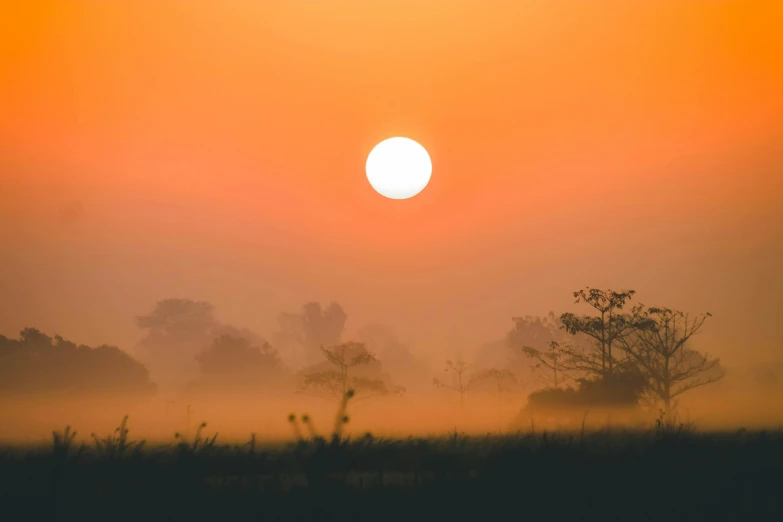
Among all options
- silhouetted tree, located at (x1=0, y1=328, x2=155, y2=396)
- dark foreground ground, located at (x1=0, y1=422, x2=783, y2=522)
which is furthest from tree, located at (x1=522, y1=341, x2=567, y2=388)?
dark foreground ground, located at (x1=0, y1=422, x2=783, y2=522)

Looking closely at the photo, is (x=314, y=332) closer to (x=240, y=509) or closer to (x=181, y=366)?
(x=181, y=366)

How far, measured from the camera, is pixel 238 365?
61969 millimetres

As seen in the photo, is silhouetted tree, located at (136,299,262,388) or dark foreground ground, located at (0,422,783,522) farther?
silhouetted tree, located at (136,299,262,388)

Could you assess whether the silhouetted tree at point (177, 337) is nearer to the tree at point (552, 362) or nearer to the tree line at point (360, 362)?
the tree line at point (360, 362)

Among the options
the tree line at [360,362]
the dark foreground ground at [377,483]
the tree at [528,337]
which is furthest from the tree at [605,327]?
the dark foreground ground at [377,483]

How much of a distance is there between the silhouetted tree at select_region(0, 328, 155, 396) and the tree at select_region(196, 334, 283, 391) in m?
6.02

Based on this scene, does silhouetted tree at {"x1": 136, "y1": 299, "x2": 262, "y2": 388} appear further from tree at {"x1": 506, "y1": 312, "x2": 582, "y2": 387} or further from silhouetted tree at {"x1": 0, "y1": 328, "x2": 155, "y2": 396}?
tree at {"x1": 506, "y1": 312, "x2": 582, "y2": 387}

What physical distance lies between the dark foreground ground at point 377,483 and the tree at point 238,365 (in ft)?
177

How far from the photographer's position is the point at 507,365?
178 feet

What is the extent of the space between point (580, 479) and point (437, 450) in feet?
5.43

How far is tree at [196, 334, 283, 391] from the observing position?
6100 cm

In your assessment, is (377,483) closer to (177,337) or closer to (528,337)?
(528,337)

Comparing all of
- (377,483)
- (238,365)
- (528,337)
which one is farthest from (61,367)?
(377,483)

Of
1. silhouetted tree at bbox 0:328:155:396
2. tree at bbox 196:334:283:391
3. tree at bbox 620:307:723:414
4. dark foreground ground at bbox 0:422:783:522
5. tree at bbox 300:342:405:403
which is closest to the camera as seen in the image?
dark foreground ground at bbox 0:422:783:522
